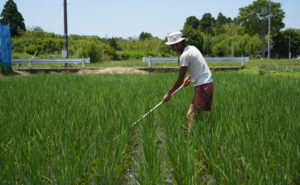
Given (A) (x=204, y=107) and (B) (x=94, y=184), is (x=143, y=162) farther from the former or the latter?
(A) (x=204, y=107)

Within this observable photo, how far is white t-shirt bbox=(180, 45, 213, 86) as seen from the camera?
2.38 metres

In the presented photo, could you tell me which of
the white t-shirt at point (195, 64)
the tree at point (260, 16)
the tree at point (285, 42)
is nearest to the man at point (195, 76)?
the white t-shirt at point (195, 64)

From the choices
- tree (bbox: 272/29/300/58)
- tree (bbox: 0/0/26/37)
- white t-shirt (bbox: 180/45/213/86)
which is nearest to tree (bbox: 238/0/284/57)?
tree (bbox: 272/29/300/58)

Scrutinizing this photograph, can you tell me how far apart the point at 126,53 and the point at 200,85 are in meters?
19.5

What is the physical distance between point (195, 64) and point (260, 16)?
132 feet

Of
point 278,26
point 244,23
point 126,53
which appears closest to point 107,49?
point 126,53

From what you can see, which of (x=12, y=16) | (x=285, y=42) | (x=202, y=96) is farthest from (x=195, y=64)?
(x=285, y=42)

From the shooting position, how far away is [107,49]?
66.7 ft

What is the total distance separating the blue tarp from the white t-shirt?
31.7 feet

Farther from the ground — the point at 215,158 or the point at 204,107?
the point at 204,107

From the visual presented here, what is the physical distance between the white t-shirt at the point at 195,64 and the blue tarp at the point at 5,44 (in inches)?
380

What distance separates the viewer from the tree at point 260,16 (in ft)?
118

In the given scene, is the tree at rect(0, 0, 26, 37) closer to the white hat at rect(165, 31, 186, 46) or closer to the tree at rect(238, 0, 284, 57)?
the tree at rect(238, 0, 284, 57)

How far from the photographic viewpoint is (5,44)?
382 inches
